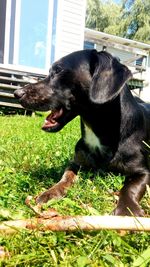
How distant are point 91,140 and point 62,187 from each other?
0.58 m

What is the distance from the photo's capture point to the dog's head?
3.21 meters

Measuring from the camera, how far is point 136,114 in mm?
3436

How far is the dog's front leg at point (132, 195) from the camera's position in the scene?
2.49 m

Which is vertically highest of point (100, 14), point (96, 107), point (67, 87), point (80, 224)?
point (100, 14)

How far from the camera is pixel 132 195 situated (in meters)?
2.69

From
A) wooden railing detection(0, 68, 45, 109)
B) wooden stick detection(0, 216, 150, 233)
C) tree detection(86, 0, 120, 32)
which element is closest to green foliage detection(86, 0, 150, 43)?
tree detection(86, 0, 120, 32)

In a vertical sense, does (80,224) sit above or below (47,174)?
above

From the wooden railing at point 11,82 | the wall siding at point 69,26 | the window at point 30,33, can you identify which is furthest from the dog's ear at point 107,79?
the wall siding at point 69,26

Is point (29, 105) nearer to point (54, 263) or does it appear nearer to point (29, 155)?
point (29, 155)

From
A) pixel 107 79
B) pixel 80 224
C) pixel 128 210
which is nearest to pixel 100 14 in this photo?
pixel 107 79

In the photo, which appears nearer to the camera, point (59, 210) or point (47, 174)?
point (59, 210)

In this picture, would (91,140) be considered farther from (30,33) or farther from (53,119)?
(30,33)

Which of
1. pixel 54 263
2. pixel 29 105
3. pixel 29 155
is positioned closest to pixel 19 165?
pixel 29 155

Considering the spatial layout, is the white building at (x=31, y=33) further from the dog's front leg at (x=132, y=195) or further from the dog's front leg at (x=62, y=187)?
the dog's front leg at (x=132, y=195)
